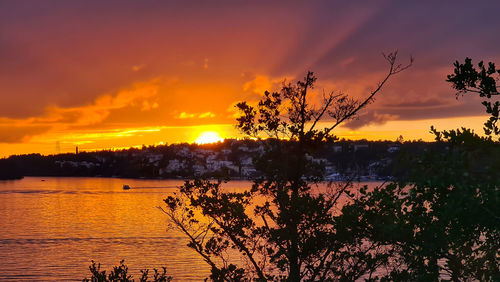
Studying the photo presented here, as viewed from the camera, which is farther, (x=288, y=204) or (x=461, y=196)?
(x=288, y=204)

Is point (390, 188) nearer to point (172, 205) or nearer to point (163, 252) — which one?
point (172, 205)

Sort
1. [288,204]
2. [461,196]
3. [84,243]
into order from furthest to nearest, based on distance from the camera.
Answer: [84,243]
[288,204]
[461,196]

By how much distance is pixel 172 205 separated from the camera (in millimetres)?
21828

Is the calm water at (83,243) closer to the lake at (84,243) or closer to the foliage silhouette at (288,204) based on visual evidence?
the lake at (84,243)

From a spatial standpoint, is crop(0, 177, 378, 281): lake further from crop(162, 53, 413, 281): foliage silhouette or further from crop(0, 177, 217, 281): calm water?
crop(162, 53, 413, 281): foliage silhouette

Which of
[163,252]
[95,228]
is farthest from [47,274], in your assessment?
[95,228]

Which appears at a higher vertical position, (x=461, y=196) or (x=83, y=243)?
(x=461, y=196)

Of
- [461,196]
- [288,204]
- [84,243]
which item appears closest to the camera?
[461,196]

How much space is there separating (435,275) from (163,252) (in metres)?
77.2

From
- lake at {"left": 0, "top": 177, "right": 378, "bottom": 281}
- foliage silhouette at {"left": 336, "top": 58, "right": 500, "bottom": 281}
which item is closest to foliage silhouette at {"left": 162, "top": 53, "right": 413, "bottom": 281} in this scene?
foliage silhouette at {"left": 336, "top": 58, "right": 500, "bottom": 281}

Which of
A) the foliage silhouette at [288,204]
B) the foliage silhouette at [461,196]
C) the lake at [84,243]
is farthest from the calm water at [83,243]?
the foliage silhouette at [461,196]

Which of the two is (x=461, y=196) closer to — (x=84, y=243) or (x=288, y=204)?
(x=288, y=204)

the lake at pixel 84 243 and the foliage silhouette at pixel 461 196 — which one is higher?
the foliage silhouette at pixel 461 196

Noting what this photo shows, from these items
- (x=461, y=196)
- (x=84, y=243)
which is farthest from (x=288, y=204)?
(x=84, y=243)
